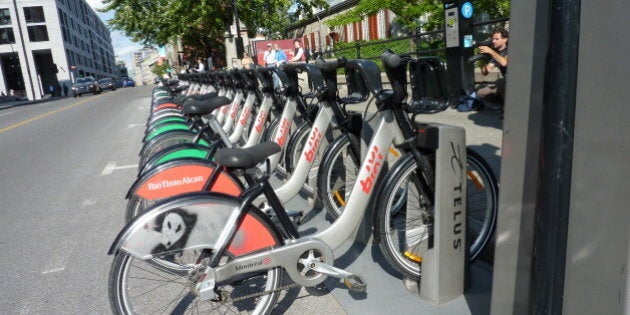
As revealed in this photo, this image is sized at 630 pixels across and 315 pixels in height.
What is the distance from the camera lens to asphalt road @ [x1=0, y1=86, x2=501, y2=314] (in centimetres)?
317

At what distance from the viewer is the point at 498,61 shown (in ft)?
23.2

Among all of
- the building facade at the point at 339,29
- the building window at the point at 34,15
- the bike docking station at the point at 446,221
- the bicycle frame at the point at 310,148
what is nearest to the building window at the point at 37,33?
the building window at the point at 34,15

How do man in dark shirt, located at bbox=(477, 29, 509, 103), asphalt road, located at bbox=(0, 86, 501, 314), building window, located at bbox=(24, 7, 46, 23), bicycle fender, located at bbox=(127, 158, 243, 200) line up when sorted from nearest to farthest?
bicycle fender, located at bbox=(127, 158, 243, 200) → asphalt road, located at bbox=(0, 86, 501, 314) → man in dark shirt, located at bbox=(477, 29, 509, 103) → building window, located at bbox=(24, 7, 46, 23)

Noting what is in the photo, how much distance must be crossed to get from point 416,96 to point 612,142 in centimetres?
144

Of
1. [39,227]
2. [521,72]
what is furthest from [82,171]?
[521,72]

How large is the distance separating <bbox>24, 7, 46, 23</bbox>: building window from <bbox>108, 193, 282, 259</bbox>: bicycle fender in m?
83.7

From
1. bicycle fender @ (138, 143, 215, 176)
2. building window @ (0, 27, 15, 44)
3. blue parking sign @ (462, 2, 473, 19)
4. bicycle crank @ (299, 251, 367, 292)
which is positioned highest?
building window @ (0, 27, 15, 44)

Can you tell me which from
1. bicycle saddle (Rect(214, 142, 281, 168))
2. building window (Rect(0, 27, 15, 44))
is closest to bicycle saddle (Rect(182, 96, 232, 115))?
bicycle saddle (Rect(214, 142, 281, 168))

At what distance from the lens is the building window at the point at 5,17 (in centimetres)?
6791

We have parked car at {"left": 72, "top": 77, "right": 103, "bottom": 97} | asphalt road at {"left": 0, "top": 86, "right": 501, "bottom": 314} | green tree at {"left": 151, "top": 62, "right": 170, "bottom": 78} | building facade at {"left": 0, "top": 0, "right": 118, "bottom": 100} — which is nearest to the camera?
asphalt road at {"left": 0, "top": 86, "right": 501, "bottom": 314}

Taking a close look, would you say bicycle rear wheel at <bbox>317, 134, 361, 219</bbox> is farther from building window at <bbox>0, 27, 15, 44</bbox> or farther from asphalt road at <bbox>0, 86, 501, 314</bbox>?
building window at <bbox>0, 27, 15, 44</bbox>

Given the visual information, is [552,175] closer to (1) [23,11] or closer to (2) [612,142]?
(2) [612,142]

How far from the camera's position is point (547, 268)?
1.56 metres

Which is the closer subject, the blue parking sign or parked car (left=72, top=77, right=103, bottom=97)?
the blue parking sign
